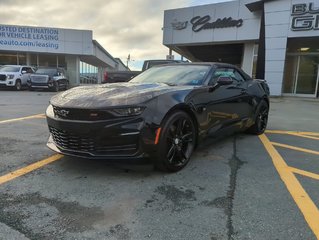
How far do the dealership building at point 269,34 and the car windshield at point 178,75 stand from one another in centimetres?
1451

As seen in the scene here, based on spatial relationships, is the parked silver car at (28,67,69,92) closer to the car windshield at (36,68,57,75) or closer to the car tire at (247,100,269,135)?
the car windshield at (36,68,57,75)

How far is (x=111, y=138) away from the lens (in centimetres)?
335

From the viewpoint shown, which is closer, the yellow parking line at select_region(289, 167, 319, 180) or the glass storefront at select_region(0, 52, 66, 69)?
the yellow parking line at select_region(289, 167, 319, 180)

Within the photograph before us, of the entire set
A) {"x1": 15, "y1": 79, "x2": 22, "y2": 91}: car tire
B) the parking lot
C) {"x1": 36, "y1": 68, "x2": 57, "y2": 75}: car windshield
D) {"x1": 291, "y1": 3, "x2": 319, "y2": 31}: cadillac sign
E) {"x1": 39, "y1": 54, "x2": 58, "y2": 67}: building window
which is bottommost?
the parking lot

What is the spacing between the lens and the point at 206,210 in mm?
2832

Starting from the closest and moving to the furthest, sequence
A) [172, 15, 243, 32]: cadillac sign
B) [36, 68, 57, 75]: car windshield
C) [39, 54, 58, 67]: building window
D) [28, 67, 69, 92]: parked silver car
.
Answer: [172, 15, 243, 32]: cadillac sign < [28, 67, 69, 92]: parked silver car < [36, 68, 57, 75]: car windshield < [39, 54, 58, 67]: building window

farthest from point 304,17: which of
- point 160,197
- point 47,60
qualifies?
point 47,60

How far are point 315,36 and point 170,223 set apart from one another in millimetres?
17348

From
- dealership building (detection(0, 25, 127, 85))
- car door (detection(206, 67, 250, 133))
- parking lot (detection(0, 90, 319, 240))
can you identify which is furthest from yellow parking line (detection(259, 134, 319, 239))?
dealership building (detection(0, 25, 127, 85))

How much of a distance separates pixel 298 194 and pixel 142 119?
72.6 inches

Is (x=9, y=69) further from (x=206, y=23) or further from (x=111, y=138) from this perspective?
(x=111, y=138)

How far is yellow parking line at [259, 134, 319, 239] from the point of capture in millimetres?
2664

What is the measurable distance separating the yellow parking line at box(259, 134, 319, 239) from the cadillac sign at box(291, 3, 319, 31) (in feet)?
47.8

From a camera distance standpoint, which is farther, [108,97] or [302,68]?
[302,68]
